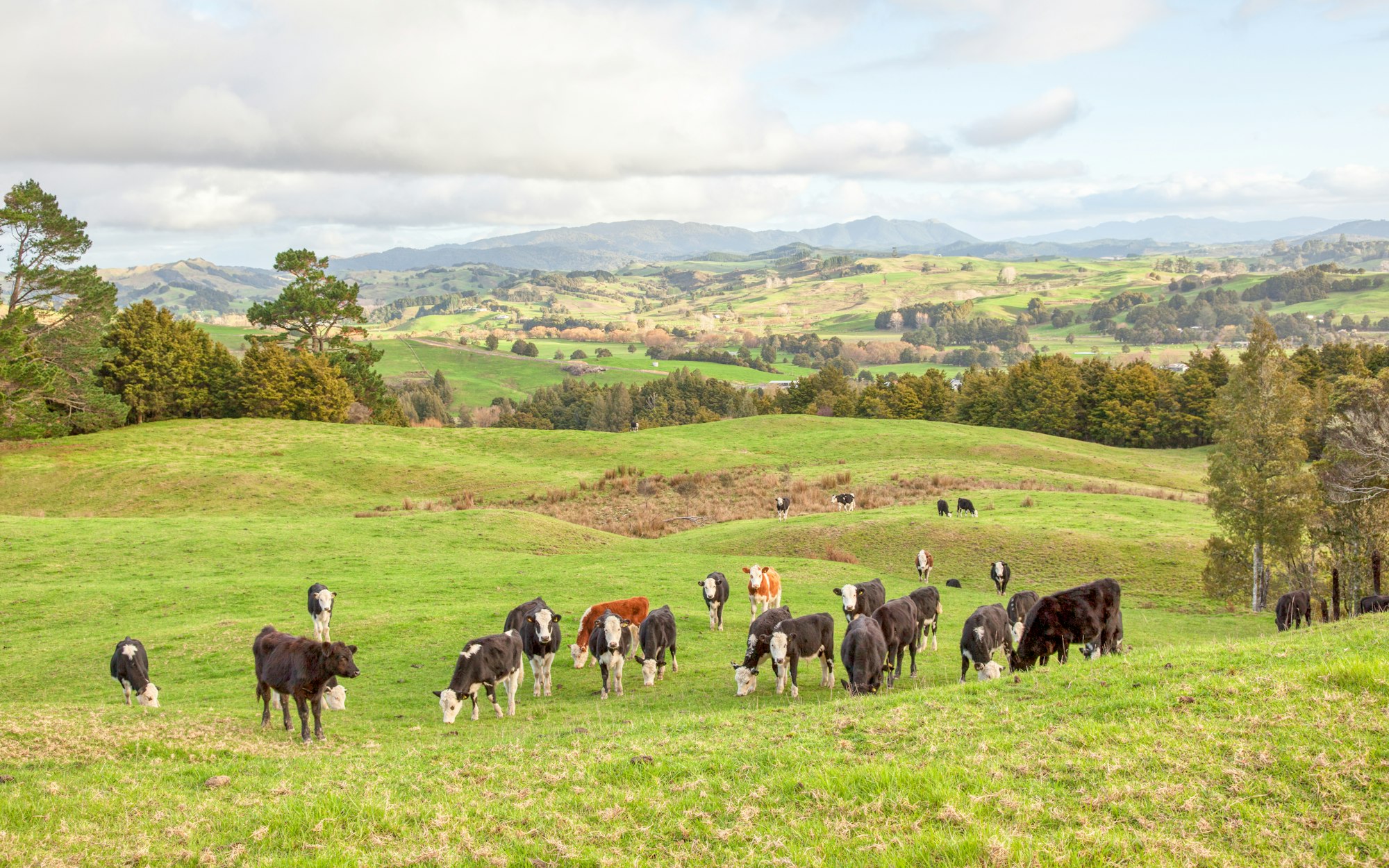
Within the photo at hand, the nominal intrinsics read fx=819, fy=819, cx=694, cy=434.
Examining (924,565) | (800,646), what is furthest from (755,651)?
(924,565)

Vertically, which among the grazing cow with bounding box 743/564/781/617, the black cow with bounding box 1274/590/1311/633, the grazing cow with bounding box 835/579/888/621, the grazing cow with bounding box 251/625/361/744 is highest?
the grazing cow with bounding box 251/625/361/744

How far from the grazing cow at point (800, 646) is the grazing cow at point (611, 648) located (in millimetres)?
3090

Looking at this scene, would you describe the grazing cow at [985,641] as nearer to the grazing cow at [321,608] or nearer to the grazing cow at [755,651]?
the grazing cow at [755,651]

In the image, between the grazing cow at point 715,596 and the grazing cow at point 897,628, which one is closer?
the grazing cow at point 897,628

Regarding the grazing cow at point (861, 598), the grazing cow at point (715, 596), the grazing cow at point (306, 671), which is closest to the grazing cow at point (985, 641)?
the grazing cow at point (861, 598)

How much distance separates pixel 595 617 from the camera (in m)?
20.1

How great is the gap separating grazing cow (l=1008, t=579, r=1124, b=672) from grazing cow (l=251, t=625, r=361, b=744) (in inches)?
501

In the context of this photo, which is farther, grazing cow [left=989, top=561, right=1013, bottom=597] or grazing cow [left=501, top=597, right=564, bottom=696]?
grazing cow [left=989, top=561, right=1013, bottom=597]

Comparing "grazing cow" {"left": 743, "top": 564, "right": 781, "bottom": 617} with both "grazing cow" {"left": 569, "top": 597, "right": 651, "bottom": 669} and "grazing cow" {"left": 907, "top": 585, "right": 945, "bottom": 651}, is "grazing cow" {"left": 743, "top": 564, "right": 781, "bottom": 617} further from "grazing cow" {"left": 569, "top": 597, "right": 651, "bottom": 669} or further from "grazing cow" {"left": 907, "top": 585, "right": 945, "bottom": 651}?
"grazing cow" {"left": 907, "top": 585, "right": 945, "bottom": 651}

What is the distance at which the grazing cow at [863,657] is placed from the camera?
1523 centimetres

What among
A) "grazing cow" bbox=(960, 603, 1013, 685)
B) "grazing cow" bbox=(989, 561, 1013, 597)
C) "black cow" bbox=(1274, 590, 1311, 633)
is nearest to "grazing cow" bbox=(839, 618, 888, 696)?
"grazing cow" bbox=(960, 603, 1013, 685)

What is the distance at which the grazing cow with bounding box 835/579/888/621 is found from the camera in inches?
782

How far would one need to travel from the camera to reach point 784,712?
13.4 metres

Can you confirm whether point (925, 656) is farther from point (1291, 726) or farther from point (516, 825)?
point (516, 825)
